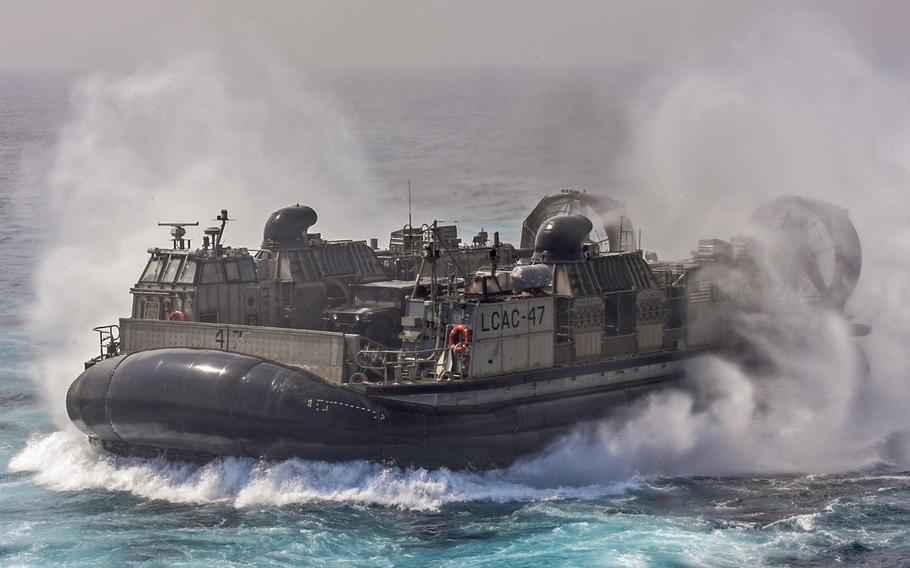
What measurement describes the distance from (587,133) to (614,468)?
3698 cm

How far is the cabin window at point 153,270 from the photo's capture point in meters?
35.4

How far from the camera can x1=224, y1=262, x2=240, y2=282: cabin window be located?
3516 cm

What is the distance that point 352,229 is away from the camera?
56.8 m

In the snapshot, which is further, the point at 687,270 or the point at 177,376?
the point at 687,270

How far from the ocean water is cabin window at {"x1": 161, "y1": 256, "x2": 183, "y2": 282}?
4.41 metres

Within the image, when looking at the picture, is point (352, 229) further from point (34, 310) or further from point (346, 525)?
point (346, 525)

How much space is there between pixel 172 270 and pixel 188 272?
60 cm

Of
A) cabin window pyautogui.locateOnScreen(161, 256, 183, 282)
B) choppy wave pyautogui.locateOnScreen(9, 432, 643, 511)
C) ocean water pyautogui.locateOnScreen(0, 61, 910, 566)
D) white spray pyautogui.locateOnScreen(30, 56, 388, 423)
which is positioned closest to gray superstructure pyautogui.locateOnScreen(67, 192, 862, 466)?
cabin window pyautogui.locateOnScreen(161, 256, 183, 282)

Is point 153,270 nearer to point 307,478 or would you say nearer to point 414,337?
point 414,337

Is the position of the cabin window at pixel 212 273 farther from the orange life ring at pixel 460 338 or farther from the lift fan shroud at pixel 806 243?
the lift fan shroud at pixel 806 243

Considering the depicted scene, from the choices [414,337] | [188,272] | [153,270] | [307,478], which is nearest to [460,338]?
[414,337]

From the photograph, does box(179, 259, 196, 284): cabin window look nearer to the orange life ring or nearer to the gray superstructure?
the gray superstructure

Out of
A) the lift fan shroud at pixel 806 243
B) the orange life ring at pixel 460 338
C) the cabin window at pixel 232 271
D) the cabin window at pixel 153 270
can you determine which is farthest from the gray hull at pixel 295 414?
the lift fan shroud at pixel 806 243

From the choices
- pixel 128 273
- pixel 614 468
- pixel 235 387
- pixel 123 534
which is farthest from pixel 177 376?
pixel 128 273
